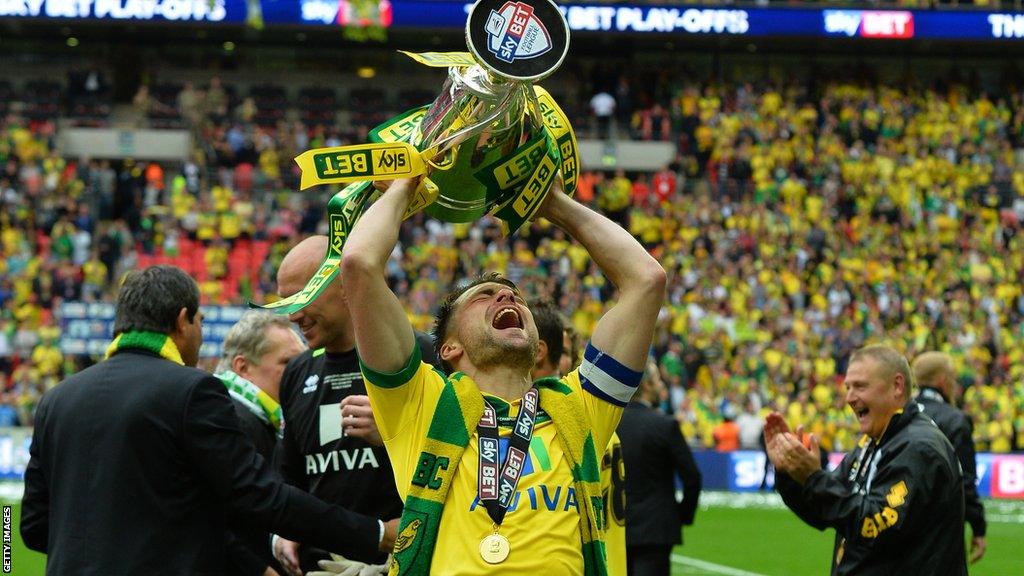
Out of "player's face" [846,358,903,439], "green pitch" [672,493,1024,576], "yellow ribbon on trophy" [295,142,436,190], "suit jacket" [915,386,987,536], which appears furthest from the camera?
"green pitch" [672,493,1024,576]

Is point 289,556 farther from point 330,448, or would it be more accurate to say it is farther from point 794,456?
point 794,456

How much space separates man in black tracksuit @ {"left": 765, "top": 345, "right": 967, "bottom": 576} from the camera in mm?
4996

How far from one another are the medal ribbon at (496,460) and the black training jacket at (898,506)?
1797 mm

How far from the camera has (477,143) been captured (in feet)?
11.9

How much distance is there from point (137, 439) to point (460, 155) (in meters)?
1.25

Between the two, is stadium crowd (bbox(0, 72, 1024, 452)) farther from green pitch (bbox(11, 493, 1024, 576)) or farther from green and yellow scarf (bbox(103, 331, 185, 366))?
green and yellow scarf (bbox(103, 331, 185, 366))

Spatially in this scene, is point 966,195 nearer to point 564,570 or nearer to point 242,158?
point 242,158

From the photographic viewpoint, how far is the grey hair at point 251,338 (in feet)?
17.7

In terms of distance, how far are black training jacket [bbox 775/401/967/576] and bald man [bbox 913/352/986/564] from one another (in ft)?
6.04

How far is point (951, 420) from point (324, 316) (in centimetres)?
402

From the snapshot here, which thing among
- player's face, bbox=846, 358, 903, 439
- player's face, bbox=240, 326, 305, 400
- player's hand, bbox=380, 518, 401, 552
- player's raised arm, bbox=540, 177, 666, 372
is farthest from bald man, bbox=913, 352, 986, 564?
player's hand, bbox=380, 518, 401, 552

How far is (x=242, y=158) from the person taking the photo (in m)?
26.2

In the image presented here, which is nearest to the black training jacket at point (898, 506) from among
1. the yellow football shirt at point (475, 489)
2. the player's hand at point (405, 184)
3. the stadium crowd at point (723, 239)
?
the yellow football shirt at point (475, 489)

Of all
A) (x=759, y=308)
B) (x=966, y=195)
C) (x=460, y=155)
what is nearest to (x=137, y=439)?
(x=460, y=155)
